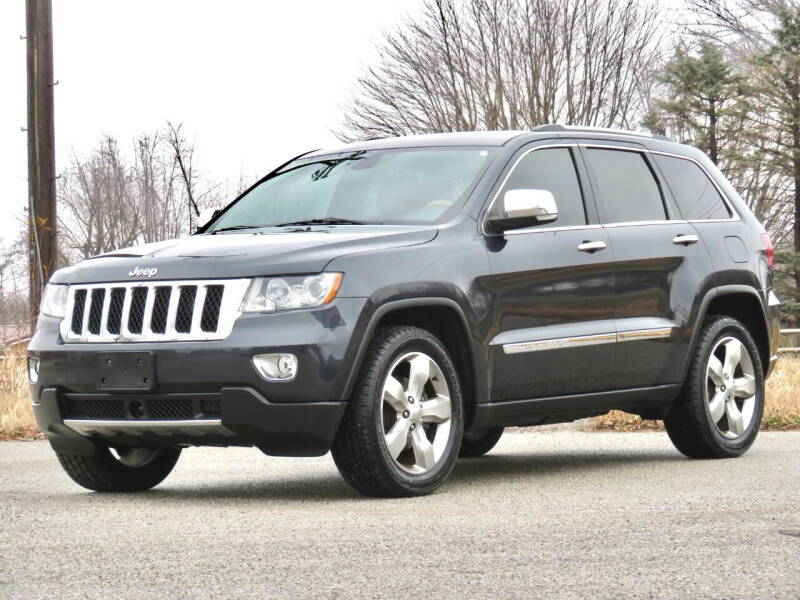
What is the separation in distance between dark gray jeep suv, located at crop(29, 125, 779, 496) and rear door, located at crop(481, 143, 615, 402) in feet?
0.04

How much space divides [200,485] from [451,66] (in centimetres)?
2318

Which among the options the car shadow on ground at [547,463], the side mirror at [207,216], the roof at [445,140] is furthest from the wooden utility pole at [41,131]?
the roof at [445,140]

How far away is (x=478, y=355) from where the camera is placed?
22.5ft

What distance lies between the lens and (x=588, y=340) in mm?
7465

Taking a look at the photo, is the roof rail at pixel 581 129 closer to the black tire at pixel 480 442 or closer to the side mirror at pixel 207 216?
the side mirror at pixel 207 216

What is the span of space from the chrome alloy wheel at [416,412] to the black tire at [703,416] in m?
2.19

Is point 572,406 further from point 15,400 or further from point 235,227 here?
point 15,400

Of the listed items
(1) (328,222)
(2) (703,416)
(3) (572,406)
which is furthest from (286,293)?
(2) (703,416)

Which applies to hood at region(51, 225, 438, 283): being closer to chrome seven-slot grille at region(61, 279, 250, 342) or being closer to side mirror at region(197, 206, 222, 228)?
chrome seven-slot grille at region(61, 279, 250, 342)

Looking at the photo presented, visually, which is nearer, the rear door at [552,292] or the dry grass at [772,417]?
the rear door at [552,292]

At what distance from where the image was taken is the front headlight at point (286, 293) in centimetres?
618

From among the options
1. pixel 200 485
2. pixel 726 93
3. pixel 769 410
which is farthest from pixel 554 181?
pixel 726 93

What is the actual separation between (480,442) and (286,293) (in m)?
3.42

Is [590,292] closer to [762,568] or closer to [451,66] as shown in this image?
[762,568]
